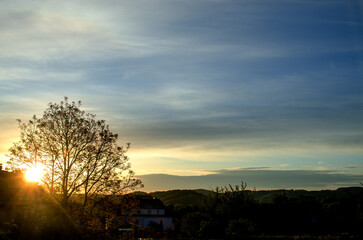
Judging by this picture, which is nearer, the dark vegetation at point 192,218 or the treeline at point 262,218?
the dark vegetation at point 192,218

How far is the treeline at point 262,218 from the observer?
1707 inches

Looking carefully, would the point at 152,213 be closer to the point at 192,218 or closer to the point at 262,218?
the point at 262,218

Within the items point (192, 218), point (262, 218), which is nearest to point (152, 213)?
point (262, 218)

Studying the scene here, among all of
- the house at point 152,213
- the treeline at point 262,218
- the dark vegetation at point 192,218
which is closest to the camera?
the dark vegetation at point 192,218

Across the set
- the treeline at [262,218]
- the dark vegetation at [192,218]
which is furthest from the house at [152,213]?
the treeline at [262,218]

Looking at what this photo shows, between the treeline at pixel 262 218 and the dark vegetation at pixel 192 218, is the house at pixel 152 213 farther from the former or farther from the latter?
the treeline at pixel 262 218

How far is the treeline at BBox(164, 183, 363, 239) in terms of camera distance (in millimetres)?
43356

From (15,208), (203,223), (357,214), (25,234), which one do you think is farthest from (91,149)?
(357,214)

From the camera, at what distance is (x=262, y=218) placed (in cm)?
5178

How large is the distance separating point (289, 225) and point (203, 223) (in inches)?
687

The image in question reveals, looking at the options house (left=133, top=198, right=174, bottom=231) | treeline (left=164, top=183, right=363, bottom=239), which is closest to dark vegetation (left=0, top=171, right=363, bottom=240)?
treeline (left=164, top=183, right=363, bottom=239)

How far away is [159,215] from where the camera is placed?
97.9 m

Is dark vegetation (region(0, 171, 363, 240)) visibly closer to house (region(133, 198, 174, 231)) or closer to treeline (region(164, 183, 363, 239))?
treeline (region(164, 183, 363, 239))

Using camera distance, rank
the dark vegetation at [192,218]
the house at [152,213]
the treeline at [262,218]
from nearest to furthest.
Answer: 1. the dark vegetation at [192,218]
2. the treeline at [262,218]
3. the house at [152,213]
